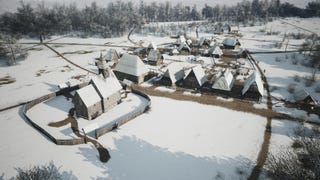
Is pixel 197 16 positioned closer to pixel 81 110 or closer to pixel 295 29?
pixel 295 29

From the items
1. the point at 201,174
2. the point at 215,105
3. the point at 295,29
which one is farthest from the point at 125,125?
the point at 295,29

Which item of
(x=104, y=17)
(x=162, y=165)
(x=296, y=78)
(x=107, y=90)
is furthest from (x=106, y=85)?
(x=104, y=17)

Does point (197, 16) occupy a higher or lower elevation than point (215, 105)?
higher

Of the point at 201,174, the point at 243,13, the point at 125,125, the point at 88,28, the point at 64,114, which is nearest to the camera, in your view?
the point at 201,174

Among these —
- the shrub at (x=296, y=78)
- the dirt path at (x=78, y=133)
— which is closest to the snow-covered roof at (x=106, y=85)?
the dirt path at (x=78, y=133)

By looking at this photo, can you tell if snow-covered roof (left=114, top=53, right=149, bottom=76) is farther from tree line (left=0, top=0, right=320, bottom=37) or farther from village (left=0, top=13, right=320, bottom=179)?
tree line (left=0, top=0, right=320, bottom=37)

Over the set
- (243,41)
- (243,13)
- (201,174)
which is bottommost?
(201,174)
